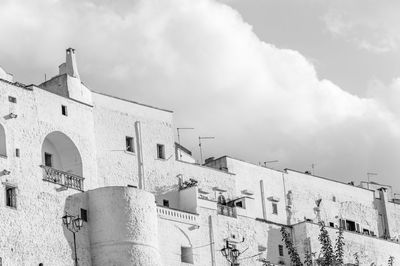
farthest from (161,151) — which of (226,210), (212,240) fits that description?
(212,240)

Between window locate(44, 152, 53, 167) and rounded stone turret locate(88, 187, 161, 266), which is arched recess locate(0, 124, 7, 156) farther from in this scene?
rounded stone turret locate(88, 187, 161, 266)

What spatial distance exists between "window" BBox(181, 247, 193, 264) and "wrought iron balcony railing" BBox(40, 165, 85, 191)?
7453mm

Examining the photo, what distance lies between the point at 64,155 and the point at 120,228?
5025 millimetres

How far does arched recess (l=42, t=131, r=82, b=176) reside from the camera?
5291 cm

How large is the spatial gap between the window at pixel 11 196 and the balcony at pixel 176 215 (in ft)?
30.3

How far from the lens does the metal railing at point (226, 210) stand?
2381 inches

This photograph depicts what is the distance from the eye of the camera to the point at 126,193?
51875mm

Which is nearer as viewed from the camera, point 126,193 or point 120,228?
point 120,228

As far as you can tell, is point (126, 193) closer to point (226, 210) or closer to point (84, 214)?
point (84, 214)

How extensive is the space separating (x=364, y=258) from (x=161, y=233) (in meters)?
18.6

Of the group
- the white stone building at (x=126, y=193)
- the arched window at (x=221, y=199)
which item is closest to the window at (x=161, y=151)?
the white stone building at (x=126, y=193)

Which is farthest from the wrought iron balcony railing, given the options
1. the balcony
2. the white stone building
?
the balcony

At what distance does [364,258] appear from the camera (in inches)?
2697

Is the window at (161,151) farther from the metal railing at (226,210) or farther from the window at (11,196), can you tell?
the window at (11,196)
